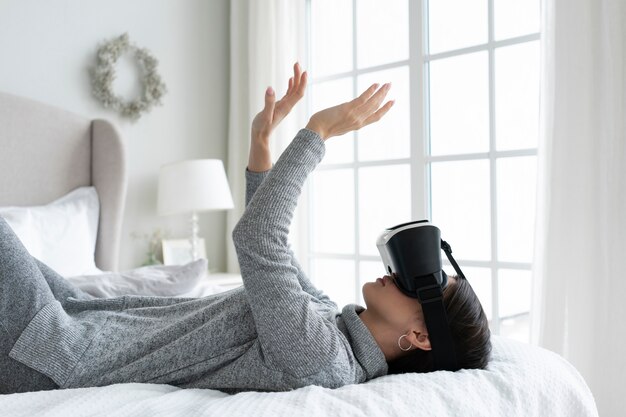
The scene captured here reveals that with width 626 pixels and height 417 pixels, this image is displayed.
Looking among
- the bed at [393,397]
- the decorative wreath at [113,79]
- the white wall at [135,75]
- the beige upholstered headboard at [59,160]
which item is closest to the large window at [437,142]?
the white wall at [135,75]

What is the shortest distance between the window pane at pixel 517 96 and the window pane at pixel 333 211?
94 cm

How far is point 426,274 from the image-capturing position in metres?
1.18

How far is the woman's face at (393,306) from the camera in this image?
3.98 ft

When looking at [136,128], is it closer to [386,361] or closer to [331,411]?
[386,361]

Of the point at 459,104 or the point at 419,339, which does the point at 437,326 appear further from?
the point at 459,104

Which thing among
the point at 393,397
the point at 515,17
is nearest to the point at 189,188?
the point at 515,17

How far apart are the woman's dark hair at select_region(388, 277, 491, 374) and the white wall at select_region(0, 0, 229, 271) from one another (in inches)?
94.9

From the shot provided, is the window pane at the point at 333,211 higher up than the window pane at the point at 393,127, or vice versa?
the window pane at the point at 393,127

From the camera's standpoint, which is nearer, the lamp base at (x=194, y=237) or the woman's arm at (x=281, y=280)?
the woman's arm at (x=281, y=280)

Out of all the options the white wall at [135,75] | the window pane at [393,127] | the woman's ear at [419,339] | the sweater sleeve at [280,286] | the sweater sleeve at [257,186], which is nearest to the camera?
the sweater sleeve at [280,286]

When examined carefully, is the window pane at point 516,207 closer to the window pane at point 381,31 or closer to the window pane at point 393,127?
the window pane at point 393,127

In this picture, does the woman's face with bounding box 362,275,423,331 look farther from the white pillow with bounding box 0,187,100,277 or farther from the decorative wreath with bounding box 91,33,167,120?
the decorative wreath with bounding box 91,33,167,120

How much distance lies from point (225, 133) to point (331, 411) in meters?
3.01

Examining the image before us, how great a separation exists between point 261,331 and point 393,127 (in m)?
2.28
